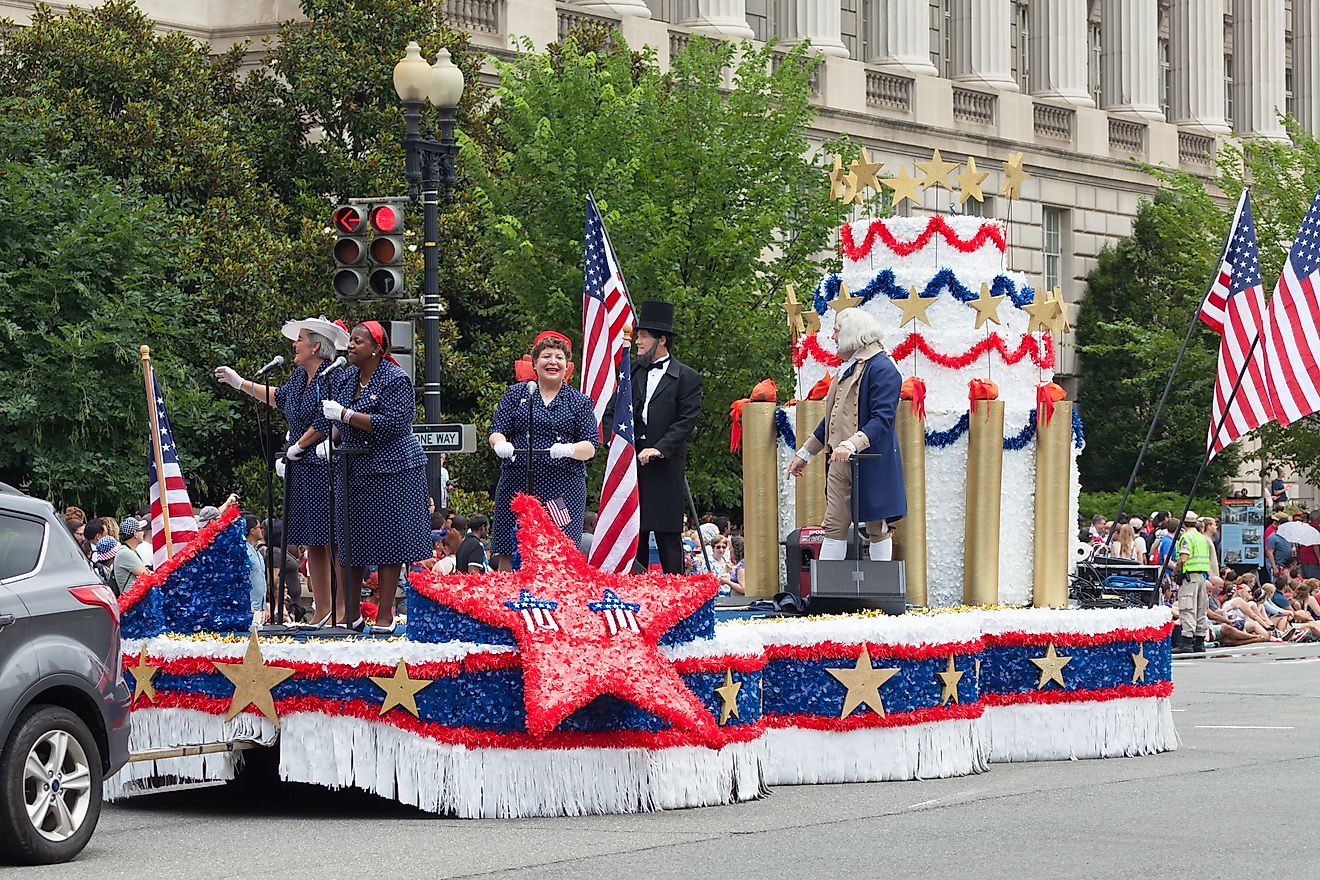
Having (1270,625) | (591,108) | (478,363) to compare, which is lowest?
(1270,625)

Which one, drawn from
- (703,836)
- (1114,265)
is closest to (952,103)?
(1114,265)

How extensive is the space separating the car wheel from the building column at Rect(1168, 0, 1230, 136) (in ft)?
162

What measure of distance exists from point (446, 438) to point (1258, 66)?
43989mm

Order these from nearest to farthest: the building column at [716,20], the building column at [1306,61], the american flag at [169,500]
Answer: the american flag at [169,500] → the building column at [716,20] → the building column at [1306,61]

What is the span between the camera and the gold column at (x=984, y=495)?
15.2m

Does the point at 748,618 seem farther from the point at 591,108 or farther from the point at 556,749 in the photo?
the point at 591,108

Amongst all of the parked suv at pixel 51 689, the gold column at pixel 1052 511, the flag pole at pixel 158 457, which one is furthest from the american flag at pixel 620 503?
the parked suv at pixel 51 689

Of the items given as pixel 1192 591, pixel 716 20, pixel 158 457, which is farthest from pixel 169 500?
pixel 716 20

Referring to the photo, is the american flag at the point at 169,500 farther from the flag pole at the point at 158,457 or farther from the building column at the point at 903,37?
the building column at the point at 903,37

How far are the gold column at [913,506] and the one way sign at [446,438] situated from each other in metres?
4.89

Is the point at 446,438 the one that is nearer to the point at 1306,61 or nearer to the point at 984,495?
the point at 984,495

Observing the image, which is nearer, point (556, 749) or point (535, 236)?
point (556, 749)

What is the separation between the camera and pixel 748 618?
45.9ft

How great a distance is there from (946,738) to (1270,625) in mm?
19576
